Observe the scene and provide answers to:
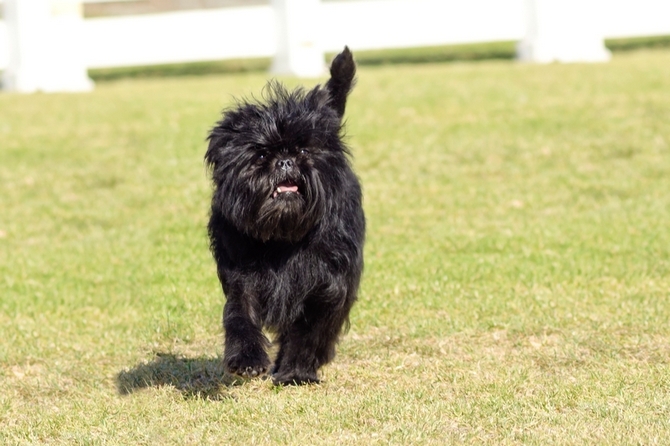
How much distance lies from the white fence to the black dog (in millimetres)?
14195

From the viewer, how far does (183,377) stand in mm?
6676

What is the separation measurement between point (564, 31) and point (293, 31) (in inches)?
191

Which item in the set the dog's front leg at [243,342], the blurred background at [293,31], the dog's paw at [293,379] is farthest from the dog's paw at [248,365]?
the blurred background at [293,31]

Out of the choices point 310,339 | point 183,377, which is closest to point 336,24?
point 183,377

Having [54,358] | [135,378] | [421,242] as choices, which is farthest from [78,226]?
[135,378]

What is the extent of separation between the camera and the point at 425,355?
7055mm

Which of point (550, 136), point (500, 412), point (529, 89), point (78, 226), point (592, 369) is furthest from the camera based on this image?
point (529, 89)

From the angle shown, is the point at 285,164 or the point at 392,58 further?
the point at 392,58

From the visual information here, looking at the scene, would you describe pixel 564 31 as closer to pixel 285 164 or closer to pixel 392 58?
pixel 392 58

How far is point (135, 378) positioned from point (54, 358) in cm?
93

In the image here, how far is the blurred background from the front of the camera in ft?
62.5

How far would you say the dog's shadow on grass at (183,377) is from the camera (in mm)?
6352

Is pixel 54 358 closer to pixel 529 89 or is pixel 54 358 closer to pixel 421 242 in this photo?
pixel 421 242

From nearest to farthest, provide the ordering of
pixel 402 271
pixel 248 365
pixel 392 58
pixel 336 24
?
pixel 248 365, pixel 402 271, pixel 336 24, pixel 392 58
